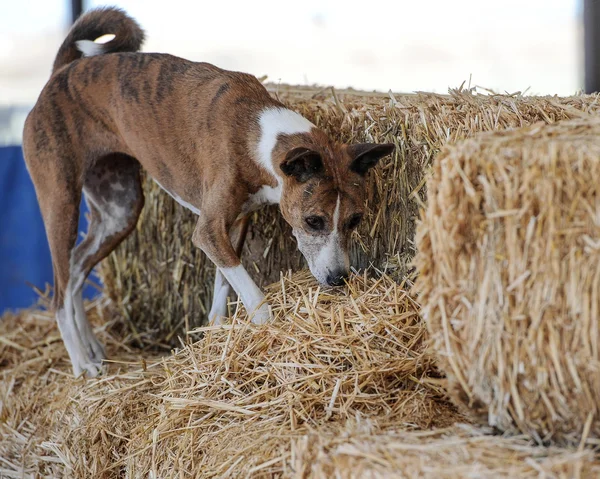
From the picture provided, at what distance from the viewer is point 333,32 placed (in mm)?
8352

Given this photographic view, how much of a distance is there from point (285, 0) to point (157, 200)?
3975 mm

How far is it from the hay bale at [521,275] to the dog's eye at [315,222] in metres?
1.00

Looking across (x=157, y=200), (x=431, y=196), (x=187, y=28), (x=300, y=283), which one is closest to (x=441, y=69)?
(x=187, y=28)

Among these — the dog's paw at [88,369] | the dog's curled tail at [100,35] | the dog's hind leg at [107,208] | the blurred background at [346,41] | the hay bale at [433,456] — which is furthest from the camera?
the blurred background at [346,41]

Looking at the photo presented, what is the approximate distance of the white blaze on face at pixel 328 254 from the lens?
11.6 feet

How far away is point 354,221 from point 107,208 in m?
1.90

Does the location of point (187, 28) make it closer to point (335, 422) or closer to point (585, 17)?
point (585, 17)

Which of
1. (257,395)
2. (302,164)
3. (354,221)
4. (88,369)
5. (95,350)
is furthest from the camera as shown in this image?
(95,350)

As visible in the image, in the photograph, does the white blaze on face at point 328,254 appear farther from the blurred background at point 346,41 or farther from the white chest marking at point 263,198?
the blurred background at point 346,41

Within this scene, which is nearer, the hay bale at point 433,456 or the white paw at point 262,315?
the hay bale at point 433,456

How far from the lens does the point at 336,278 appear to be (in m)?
3.53

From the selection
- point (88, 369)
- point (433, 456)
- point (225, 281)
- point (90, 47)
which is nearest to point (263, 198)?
point (225, 281)

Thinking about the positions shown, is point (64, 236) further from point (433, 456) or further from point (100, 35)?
point (433, 456)

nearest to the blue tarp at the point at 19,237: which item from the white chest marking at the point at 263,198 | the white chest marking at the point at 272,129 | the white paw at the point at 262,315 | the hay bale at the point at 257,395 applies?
the hay bale at the point at 257,395
